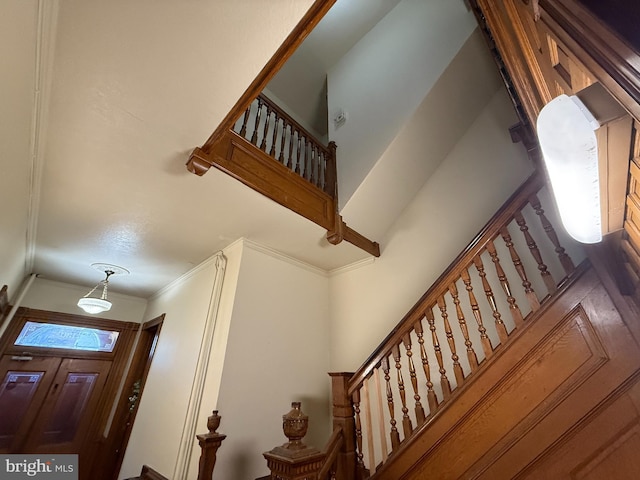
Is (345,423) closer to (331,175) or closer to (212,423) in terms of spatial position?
(212,423)

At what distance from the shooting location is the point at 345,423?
178 centimetres

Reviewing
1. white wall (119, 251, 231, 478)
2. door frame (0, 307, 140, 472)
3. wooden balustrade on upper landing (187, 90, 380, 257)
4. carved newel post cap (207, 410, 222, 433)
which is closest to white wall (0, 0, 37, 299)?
wooden balustrade on upper landing (187, 90, 380, 257)

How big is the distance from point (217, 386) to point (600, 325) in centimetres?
233

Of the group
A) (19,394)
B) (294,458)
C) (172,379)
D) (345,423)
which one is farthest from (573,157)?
(19,394)

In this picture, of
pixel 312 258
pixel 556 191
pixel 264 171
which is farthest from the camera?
pixel 312 258

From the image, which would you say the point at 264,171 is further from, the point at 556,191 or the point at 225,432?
the point at 225,432

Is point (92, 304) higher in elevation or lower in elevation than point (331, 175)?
lower

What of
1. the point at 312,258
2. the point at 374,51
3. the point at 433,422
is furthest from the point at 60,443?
the point at 374,51

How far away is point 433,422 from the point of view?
5.11 ft

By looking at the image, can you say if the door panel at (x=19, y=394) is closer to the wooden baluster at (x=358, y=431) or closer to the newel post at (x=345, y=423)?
the newel post at (x=345, y=423)

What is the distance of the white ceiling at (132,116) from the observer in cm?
115

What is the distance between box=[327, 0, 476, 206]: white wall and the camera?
2.43 m

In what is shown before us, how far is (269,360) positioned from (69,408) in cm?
309

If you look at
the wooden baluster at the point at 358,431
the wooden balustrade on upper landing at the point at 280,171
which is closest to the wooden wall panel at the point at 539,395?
the wooden baluster at the point at 358,431
